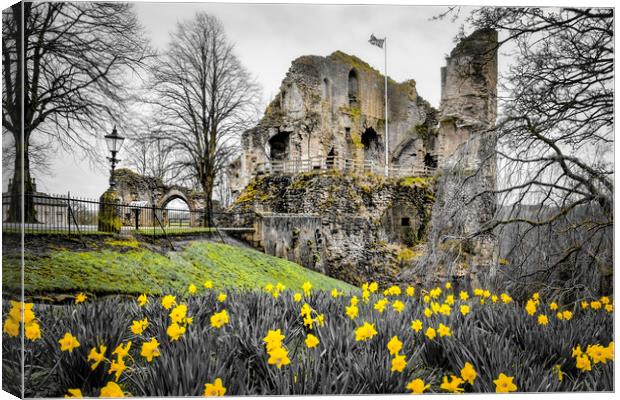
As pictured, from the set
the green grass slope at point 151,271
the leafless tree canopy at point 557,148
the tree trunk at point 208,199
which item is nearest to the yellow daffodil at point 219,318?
the green grass slope at point 151,271

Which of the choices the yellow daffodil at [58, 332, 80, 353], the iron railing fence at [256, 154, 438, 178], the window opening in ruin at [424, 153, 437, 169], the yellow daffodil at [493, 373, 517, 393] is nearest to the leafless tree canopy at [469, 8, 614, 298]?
the yellow daffodil at [493, 373, 517, 393]

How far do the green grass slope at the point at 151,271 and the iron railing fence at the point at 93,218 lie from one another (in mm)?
298

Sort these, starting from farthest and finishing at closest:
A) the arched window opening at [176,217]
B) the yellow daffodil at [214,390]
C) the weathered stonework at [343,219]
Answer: the weathered stonework at [343,219], the arched window opening at [176,217], the yellow daffodil at [214,390]

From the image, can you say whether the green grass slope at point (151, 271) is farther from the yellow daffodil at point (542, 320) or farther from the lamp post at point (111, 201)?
the yellow daffodil at point (542, 320)

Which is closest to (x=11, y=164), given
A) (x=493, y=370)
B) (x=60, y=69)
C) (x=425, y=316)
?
(x=60, y=69)

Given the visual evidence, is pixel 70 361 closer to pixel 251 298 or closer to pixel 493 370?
pixel 251 298

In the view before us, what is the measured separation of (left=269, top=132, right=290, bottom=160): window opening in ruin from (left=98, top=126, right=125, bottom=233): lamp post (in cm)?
753

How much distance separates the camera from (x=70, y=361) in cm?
251

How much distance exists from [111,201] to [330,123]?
358 inches

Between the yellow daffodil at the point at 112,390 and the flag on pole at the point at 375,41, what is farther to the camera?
the flag on pole at the point at 375,41

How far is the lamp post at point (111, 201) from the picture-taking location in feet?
15.5

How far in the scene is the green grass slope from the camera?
3918mm

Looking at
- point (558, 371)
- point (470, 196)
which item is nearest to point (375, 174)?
point (470, 196)

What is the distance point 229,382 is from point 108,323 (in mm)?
1099
